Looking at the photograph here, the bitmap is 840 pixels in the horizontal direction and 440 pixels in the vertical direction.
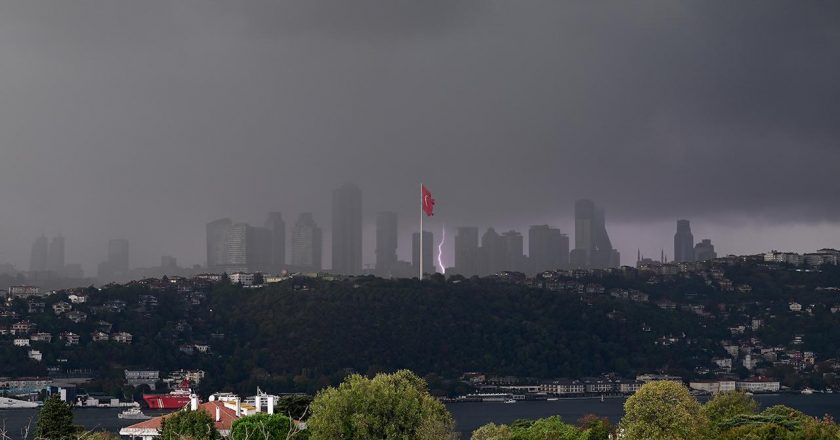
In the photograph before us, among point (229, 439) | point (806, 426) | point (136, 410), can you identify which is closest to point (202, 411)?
point (229, 439)

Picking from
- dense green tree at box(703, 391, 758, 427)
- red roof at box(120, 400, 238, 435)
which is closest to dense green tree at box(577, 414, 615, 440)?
dense green tree at box(703, 391, 758, 427)

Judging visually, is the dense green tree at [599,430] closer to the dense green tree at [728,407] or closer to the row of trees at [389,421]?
the dense green tree at [728,407]

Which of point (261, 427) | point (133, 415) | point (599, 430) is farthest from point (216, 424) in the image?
point (133, 415)

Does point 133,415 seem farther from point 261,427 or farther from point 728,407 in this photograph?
point 261,427

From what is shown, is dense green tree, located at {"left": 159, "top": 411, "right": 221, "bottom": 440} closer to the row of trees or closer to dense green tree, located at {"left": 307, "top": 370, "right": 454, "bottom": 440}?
the row of trees

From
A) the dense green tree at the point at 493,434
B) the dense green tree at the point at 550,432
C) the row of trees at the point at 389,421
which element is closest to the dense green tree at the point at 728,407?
the dense green tree at the point at 550,432

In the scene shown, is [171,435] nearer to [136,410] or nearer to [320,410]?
[320,410]

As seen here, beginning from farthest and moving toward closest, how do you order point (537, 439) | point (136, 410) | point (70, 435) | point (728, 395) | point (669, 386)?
point (136, 410)
point (728, 395)
point (537, 439)
point (669, 386)
point (70, 435)
